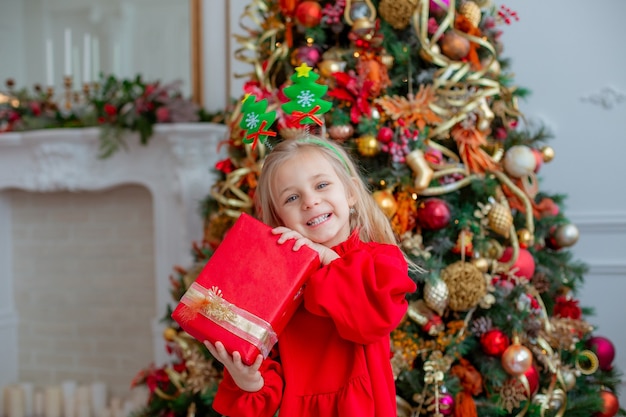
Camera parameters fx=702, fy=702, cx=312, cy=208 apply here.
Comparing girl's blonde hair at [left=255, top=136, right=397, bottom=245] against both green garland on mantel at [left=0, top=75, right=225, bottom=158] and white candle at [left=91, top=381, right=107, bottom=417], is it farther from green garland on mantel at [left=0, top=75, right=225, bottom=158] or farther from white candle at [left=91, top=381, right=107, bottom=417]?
white candle at [left=91, top=381, right=107, bottom=417]

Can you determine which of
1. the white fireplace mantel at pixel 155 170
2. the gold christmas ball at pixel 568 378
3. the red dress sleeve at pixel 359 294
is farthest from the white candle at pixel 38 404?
the red dress sleeve at pixel 359 294

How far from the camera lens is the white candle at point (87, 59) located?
308 centimetres

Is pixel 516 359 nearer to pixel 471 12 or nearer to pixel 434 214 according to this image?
pixel 434 214

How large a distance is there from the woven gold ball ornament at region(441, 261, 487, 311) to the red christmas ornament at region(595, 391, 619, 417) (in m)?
0.53

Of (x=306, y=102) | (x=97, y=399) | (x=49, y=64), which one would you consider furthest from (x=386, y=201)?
(x=49, y=64)

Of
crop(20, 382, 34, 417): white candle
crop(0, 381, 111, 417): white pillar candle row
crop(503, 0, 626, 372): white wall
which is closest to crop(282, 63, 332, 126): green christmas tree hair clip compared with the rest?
crop(503, 0, 626, 372): white wall

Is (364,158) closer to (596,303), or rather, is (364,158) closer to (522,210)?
(522,210)

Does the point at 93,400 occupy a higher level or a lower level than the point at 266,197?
lower

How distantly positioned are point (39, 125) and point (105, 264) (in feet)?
2.19

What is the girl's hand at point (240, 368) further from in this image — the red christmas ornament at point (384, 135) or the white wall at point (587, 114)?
the white wall at point (587, 114)

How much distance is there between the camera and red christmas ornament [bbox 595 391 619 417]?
6.13 feet

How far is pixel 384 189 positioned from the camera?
1.73m

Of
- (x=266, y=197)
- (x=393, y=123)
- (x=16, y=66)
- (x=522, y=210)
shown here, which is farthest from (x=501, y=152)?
(x=16, y=66)

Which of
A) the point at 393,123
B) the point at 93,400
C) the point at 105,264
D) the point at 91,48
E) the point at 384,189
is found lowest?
the point at 93,400
